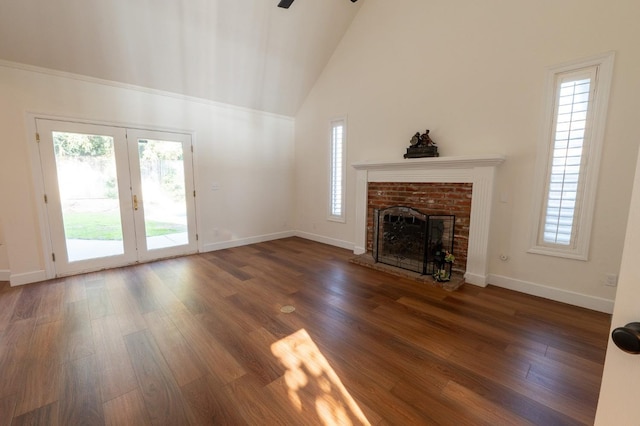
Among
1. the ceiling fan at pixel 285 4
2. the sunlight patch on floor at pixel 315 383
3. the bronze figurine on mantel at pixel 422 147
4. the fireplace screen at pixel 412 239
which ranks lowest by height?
the sunlight patch on floor at pixel 315 383

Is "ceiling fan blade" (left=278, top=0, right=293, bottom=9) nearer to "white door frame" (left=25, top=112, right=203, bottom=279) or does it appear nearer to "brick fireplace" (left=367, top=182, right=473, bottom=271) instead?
"brick fireplace" (left=367, top=182, right=473, bottom=271)

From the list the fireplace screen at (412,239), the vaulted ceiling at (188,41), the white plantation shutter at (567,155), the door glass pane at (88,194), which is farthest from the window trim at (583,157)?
the door glass pane at (88,194)

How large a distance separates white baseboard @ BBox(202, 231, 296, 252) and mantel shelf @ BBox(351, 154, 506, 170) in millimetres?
2634

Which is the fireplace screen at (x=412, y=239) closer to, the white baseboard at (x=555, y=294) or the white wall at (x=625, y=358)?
the white baseboard at (x=555, y=294)

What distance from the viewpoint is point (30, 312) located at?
279cm

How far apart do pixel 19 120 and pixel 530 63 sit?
6336mm

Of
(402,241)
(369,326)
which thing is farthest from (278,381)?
(402,241)

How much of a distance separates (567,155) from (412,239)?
2.00 meters

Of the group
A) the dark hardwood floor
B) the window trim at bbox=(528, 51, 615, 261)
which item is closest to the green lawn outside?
the dark hardwood floor

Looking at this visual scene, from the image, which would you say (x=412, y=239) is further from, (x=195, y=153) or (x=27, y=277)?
(x=27, y=277)

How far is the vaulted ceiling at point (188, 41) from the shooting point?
3.12m

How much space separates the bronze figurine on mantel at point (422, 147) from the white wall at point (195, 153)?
3144mm

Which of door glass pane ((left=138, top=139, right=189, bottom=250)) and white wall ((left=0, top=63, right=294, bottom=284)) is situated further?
door glass pane ((left=138, top=139, right=189, bottom=250))

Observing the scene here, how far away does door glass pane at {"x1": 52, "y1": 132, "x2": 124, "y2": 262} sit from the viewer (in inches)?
146
